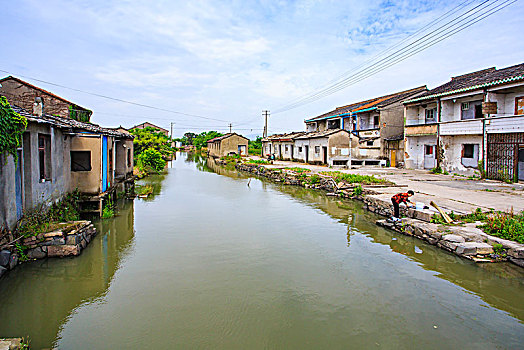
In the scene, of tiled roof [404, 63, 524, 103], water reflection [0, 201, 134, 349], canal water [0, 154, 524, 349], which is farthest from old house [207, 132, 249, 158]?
water reflection [0, 201, 134, 349]

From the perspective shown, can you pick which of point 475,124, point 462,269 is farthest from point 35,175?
point 475,124

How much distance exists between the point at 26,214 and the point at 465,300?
9.65 meters

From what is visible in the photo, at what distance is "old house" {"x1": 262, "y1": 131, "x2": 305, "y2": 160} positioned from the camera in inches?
1483

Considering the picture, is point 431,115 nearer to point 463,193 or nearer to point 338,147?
point 338,147

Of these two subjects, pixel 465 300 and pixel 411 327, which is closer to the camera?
pixel 411 327

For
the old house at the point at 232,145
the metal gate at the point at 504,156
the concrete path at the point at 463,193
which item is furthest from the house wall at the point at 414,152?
the old house at the point at 232,145

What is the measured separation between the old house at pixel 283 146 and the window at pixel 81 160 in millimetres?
25976

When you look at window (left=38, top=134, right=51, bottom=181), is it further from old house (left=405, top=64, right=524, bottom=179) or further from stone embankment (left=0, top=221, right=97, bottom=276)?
old house (left=405, top=64, right=524, bottom=179)

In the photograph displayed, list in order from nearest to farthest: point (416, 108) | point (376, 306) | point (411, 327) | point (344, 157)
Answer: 1. point (411, 327)
2. point (376, 306)
3. point (416, 108)
4. point (344, 157)

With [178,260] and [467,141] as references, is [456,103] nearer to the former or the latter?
[467,141]

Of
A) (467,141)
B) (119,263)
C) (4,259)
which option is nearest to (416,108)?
(467,141)

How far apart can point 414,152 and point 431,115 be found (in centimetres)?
295

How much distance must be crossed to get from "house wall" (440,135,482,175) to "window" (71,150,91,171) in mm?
20656

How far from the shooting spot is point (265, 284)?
7.07 m
